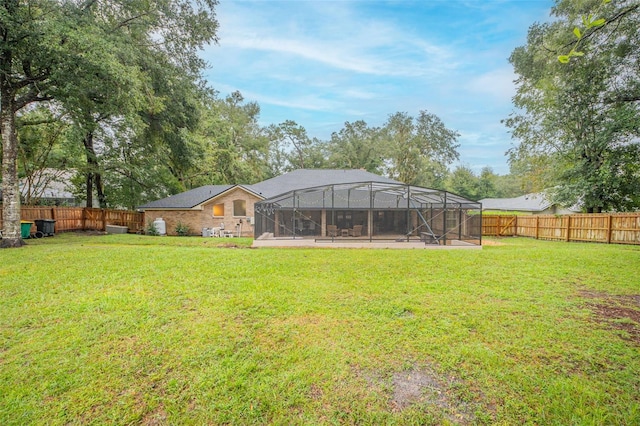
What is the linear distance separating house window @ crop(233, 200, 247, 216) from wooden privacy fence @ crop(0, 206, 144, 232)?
261 inches

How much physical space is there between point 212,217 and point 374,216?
10.1 m

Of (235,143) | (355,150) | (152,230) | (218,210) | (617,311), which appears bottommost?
(617,311)

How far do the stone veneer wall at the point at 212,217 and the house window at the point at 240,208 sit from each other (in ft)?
0.57

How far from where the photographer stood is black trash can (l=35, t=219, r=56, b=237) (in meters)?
13.5

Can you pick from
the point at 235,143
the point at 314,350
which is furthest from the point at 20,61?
the point at 235,143

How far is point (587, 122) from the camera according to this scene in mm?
14312

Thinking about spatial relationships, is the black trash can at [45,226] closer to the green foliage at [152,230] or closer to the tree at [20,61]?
the tree at [20,61]

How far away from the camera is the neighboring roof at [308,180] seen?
1827 centimetres

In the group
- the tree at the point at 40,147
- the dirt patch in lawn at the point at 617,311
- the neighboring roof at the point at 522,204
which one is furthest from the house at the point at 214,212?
the neighboring roof at the point at 522,204

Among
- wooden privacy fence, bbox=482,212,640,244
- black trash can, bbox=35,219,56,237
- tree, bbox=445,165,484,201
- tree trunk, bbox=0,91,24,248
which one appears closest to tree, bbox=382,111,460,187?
tree, bbox=445,165,484,201

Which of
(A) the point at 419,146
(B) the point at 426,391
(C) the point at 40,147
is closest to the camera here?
(B) the point at 426,391

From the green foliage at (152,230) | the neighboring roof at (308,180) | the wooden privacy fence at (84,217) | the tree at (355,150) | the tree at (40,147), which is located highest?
the tree at (355,150)

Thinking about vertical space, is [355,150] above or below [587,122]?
above

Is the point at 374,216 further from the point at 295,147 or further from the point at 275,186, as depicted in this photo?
the point at 295,147
